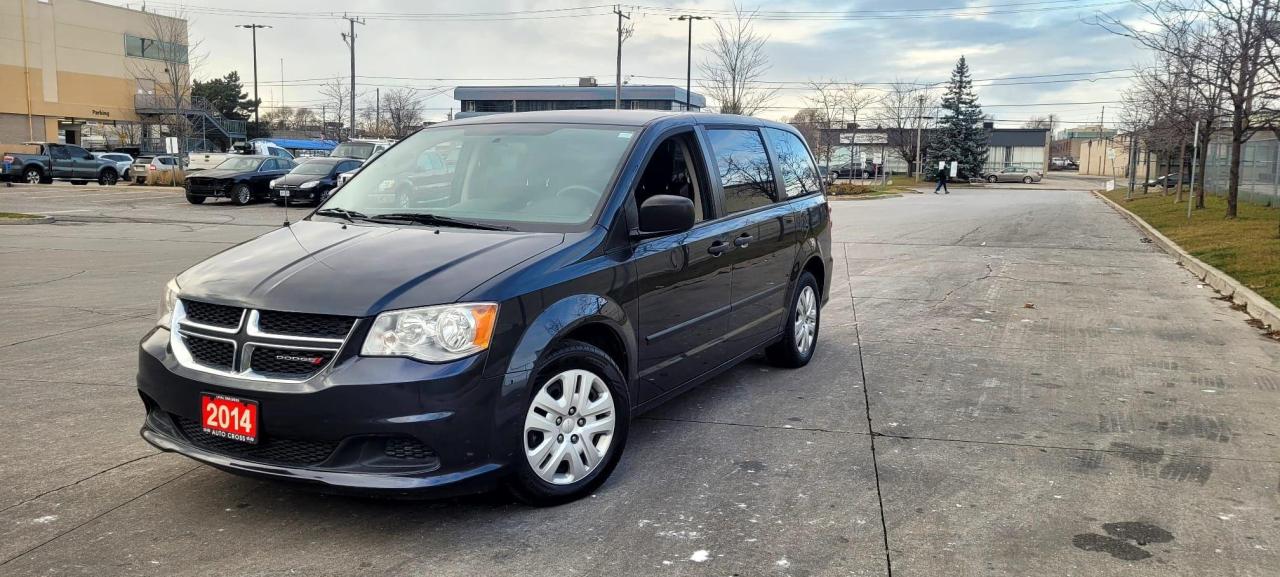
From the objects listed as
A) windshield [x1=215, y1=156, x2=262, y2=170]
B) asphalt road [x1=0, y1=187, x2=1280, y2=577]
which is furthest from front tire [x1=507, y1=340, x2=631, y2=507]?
windshield [x1=215, y1=156, x2=262, y2=170]

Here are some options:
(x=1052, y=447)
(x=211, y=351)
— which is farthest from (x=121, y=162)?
(x=1052, y=447)

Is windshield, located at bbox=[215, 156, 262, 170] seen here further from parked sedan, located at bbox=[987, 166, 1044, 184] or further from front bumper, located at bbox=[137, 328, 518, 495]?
parked sedan, located at bbox=[987, 166, 1044, 184]

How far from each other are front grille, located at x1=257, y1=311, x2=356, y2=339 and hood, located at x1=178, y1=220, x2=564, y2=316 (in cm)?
3

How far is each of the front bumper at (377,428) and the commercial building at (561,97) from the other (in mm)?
58943

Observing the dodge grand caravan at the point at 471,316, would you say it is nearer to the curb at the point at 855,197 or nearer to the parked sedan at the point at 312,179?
the parked sedan at the point at 312,179

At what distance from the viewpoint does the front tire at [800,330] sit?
6.71 metres

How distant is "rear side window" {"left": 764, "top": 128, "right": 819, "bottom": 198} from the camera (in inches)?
265

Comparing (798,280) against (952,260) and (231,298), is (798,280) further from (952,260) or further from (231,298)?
(952,260)

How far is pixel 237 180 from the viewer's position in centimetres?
2598

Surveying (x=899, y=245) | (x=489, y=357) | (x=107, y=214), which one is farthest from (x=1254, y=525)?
(x=107, y=214)

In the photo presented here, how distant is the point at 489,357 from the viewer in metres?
3.66

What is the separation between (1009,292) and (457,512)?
877cm

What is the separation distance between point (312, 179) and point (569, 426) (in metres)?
23.1

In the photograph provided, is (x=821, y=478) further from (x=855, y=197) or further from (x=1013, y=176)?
(x=1013, y=176)
